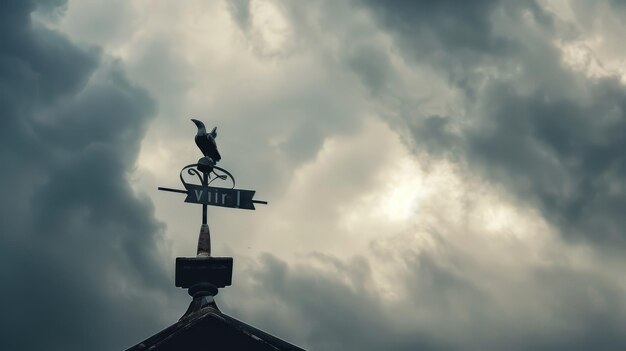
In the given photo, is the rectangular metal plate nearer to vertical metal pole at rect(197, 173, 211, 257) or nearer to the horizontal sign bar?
vertical metal pole at rect(197, 173, 211, 257)

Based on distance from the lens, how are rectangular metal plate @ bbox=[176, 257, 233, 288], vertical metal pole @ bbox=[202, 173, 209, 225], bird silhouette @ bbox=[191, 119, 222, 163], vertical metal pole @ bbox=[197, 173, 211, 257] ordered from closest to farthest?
rectangular metal plate @ bbox=[176, 257, 233, 288] < vertical metal pole @ bbox=[197, 173, 211, 257] < vertical metal pole @ bbox=[202, 173, 209, 225] < bird silhouette @ bbox=[191, 119, 222, 163]

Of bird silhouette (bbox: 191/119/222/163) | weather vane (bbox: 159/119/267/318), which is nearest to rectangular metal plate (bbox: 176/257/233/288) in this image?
weather vane (bbox: 159/119/267/318)

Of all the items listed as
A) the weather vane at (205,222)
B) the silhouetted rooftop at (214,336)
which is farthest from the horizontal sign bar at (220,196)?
the silhouetted rooftop at (214,336)

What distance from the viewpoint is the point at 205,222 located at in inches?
457

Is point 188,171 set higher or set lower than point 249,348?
higher

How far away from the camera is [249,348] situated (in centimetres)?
812

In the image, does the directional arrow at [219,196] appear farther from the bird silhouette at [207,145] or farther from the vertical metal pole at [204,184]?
the bird silhouette at [207,145]

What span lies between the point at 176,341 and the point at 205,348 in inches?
15.6

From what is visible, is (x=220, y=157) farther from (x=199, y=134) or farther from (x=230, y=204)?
(x=230, y=204)

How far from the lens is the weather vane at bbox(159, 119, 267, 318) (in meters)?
10.1

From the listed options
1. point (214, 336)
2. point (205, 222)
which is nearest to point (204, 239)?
point (205, 222)

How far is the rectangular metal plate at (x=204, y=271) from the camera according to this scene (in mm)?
10266

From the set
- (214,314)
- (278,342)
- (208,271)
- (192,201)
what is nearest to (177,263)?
(208,271)

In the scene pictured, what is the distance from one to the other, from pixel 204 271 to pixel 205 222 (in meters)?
1.43
